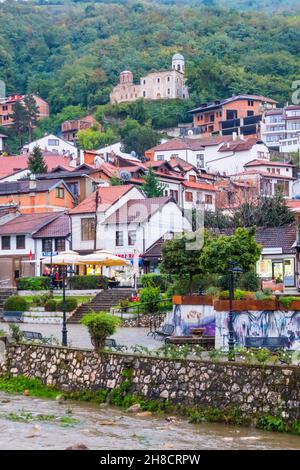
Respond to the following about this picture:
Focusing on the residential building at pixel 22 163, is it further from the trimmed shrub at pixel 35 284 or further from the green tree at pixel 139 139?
the trimmed shrub at pixel 35 284

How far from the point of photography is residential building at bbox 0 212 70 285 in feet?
206

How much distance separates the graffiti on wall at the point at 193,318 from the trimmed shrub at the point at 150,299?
7056 millimetres

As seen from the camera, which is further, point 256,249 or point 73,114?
point 73,114

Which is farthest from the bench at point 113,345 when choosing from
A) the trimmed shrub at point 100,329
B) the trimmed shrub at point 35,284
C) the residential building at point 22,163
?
the residential building at point 22,163

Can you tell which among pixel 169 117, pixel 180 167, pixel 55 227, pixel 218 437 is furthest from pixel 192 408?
pixel 169 117

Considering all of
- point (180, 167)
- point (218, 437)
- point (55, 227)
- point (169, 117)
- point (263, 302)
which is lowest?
point (218, 437)

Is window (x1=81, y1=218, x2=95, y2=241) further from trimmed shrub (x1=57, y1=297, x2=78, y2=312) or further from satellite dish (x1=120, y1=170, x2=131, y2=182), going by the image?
satellite dish (x1=120, y1=170, x2=131, y2=182)

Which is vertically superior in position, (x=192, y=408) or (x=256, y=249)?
(x=256, y=249)

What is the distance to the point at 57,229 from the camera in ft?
210

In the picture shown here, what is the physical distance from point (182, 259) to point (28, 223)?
26.3 m

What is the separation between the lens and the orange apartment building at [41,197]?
73312mm

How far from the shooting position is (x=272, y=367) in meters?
22.7

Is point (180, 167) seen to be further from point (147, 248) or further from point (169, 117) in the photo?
point (169, 117)
